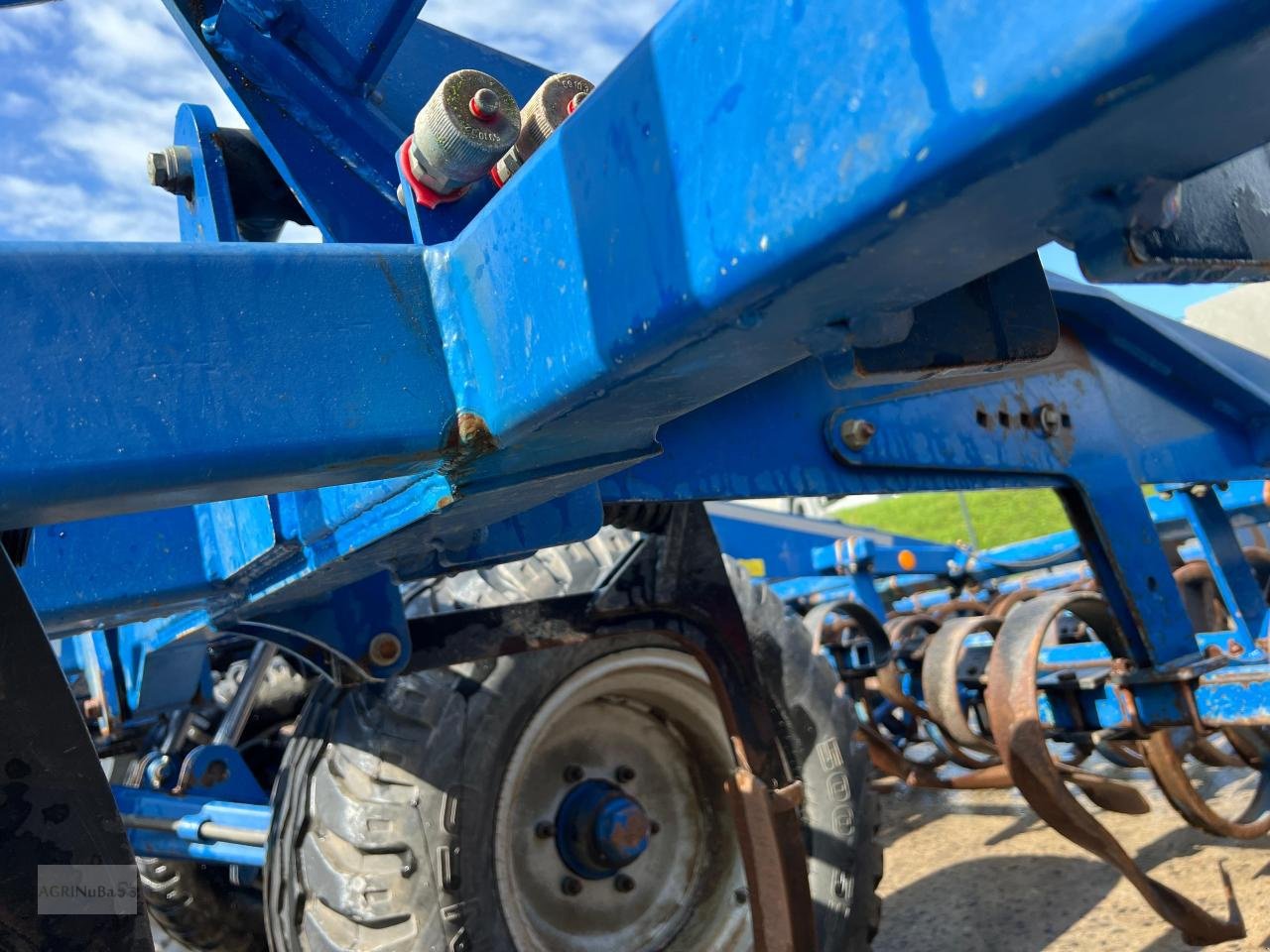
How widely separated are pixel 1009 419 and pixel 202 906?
2510 mm

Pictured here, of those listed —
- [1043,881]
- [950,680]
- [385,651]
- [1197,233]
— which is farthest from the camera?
[1043,881]

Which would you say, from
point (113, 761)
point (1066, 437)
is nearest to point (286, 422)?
point (1066, 437)

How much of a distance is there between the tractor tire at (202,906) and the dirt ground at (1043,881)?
1.93 meters

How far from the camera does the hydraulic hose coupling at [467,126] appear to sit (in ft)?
Result: 3.53

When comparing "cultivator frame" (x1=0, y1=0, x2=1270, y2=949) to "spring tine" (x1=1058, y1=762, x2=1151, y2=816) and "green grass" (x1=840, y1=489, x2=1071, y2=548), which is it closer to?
"spring tine" (x1=1058, y1=762, x2=1151, y2=816)

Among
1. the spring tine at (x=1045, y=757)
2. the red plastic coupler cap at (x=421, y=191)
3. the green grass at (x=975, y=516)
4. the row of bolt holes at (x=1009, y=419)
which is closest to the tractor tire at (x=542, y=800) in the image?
the spring tine at (x=1045, y=757)

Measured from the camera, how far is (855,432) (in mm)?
2035

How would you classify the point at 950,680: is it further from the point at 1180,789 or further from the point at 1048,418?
the point at 1048,418

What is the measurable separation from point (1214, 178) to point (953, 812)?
479cm

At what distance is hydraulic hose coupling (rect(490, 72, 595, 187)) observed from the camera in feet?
3.70

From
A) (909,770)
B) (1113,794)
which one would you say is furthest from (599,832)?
(909,770)

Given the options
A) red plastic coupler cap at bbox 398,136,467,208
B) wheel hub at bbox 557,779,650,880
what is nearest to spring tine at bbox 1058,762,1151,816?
wheel hub at bbox 557,779,650,880

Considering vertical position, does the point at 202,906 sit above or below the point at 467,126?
below

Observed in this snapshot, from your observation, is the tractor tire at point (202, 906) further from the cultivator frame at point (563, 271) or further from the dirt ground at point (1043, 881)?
the dirt ground at point (1043, 881)
